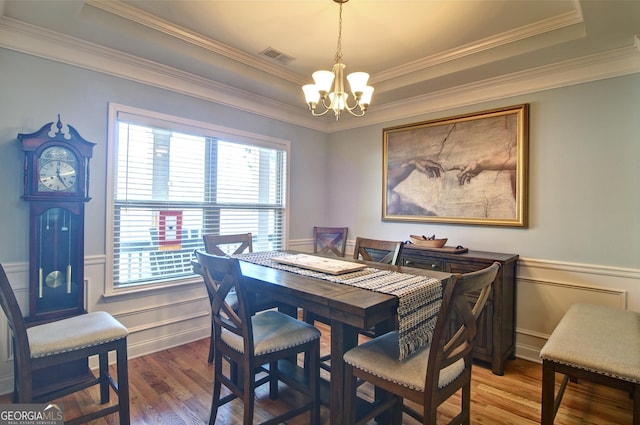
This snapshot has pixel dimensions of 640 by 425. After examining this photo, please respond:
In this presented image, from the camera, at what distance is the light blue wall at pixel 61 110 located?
7.59 ft

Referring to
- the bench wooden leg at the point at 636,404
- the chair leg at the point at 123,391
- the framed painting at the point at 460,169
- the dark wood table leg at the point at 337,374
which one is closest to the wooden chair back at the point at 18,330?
the chair leg at the point at 123,391

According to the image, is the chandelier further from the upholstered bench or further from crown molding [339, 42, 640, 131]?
the upholstered bench

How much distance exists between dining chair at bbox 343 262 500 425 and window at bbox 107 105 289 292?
7.08ft

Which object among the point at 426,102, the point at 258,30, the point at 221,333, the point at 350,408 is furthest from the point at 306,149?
the point at 350,408

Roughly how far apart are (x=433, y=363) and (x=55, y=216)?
2607 mm

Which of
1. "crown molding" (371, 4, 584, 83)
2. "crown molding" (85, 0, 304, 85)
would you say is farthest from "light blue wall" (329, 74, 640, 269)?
"crown molding" (85, 0, 304, 85)

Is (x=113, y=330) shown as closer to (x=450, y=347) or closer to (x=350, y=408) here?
(x=350, y=408)

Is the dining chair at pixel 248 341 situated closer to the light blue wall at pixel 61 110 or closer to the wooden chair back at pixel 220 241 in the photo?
the wooden chair back at pixel 220 241

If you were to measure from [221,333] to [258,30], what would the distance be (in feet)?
7.37

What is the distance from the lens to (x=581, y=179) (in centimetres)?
276

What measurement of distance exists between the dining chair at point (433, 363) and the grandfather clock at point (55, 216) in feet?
6.81

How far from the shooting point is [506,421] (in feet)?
6.88

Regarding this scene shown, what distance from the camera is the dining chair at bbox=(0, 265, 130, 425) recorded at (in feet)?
5.53

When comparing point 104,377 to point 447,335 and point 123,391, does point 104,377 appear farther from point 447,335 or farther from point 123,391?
point 447,335
